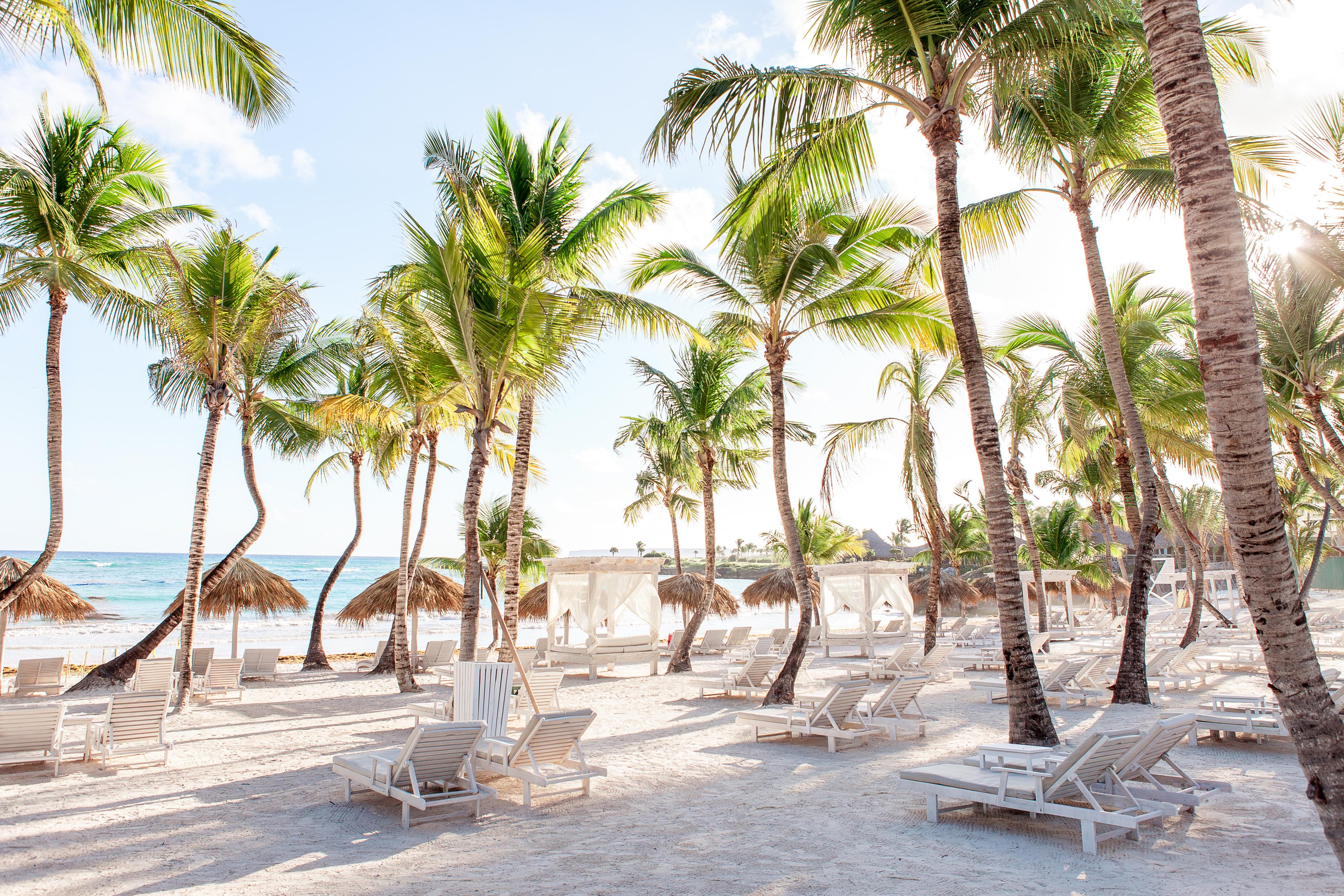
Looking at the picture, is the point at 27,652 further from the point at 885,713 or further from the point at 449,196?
the point at 885,713

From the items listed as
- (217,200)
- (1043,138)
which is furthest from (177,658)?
(1043,138)

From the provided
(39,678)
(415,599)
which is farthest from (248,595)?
(39,678)

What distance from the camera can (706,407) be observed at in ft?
56.1

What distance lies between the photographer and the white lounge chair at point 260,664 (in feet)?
47.7

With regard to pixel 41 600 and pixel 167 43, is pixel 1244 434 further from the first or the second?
pixel 41 600

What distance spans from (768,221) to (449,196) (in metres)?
5.52

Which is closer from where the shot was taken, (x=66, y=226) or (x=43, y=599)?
(x=66, y=226)

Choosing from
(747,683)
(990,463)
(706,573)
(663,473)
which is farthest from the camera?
(663,473)

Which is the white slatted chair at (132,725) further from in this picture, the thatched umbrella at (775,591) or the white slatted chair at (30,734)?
the thatched umbrella at (775,591)

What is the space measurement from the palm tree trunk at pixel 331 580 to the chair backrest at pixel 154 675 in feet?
19.9

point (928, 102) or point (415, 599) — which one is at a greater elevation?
point (928, 102)

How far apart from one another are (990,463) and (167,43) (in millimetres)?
7490

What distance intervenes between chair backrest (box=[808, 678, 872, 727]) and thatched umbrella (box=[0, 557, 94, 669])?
41.6ft

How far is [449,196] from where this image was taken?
12.0m
